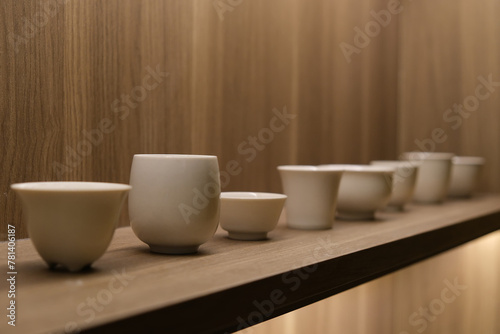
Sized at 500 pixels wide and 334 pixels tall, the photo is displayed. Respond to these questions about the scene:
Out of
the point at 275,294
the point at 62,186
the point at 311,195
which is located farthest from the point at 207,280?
the point at 311,195

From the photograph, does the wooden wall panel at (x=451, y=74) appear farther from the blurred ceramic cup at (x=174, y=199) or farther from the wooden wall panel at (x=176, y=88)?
the blurred ceramic cup at (x=174, y=199)

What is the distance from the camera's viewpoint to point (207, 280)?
2.09 feet

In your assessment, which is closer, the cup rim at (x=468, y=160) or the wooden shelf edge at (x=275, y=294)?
the wooden shelf edge at (x=275, y=294)

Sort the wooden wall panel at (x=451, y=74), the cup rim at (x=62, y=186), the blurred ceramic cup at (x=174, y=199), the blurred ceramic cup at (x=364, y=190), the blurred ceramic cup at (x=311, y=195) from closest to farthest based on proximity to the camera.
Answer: the cup rim at (x=62, y=186) < the blurred ceramic cup at (x=174, y=199) < the blurred ceramic cup at (x=311, y=195) < the blurred ceramic cup at (x=364, y=190) < the wooden wall panel at (x=451, y=74)

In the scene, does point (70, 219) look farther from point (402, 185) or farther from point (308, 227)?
point (402, 185)

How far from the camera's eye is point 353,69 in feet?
6.01

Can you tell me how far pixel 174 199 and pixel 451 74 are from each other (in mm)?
1651

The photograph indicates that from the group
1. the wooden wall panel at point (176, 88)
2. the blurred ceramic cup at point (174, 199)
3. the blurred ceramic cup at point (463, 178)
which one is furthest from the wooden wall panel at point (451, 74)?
the blurred ceramic cup at point (174, 199)

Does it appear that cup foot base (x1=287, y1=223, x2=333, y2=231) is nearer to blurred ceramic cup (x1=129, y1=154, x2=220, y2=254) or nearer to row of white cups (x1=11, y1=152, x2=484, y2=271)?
row of white cups (x1=11, y1=152, x2=484, y2=271)

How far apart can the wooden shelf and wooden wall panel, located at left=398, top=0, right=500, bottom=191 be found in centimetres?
110

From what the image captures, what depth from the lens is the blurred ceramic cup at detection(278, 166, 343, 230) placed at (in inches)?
42.2

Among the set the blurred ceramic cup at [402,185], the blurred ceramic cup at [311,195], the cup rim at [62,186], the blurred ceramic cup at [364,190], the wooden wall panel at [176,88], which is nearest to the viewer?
the cup rim at [62,186]

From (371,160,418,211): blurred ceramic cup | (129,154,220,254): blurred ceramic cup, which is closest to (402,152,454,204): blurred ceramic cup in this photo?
(371,160,418,211): blurred ceramic cup

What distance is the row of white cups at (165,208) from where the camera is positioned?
63cm
